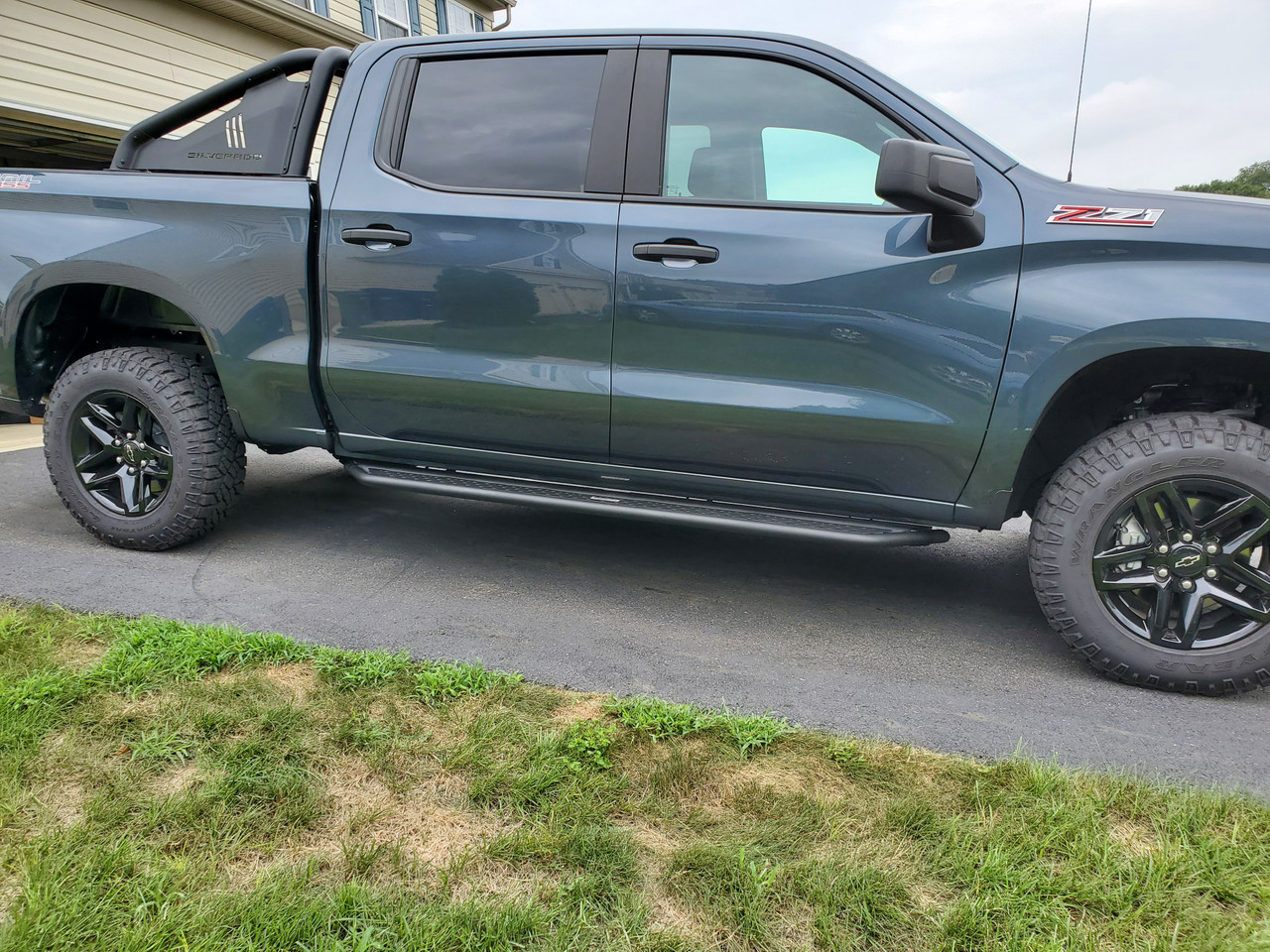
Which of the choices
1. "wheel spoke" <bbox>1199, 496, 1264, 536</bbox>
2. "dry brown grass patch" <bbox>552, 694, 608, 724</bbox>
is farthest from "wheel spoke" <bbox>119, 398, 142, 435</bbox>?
"wheel spoke" <bbox>1199, 496, 1264, 536</bbox>

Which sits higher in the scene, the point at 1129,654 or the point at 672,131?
the point at 672,131

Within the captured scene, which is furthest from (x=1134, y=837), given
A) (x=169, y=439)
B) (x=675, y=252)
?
(x=169, y=439)

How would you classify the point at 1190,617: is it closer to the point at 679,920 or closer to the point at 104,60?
the point at 679,920

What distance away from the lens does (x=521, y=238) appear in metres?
2.76

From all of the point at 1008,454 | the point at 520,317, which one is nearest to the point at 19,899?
the point at 520,317

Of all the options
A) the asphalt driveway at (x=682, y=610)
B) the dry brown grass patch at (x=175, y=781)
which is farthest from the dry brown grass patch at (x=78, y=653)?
the dry brown grass patch at (x=175, y=781)

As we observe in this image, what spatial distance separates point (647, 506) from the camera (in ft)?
9.17

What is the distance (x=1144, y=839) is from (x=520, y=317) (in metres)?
2.26

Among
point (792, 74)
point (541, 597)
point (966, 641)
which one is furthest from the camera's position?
point (541, 597)

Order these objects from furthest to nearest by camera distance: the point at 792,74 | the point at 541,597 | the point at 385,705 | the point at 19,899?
the point at 541,597
the point at 792,74
the point at 385,705
the point at 19,899

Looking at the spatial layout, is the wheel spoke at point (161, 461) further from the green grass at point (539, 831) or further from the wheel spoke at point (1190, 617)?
the wheel spoke at point (1190, 617)

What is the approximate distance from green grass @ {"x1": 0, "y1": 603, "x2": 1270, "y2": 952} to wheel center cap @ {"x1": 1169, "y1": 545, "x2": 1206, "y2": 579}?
2.44ft

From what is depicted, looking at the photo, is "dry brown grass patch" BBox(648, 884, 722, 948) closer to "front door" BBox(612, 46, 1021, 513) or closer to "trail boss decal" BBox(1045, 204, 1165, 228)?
"front door" BBox(612, 46, 1021, 513)

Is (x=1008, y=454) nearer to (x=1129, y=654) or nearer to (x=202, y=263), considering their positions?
(x=1129, y=654)
